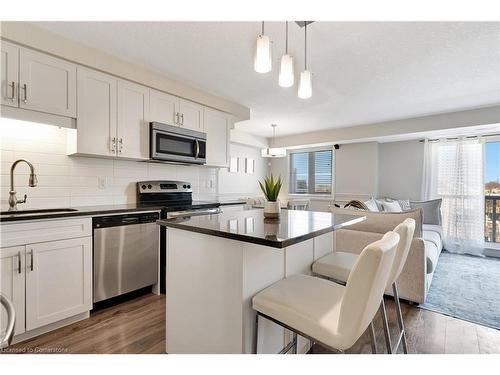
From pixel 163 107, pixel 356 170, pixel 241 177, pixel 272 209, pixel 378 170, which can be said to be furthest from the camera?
pixel 241 177

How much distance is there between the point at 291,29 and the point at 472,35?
4.68ft

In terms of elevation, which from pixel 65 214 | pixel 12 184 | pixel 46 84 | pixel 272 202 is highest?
pixel 46 84

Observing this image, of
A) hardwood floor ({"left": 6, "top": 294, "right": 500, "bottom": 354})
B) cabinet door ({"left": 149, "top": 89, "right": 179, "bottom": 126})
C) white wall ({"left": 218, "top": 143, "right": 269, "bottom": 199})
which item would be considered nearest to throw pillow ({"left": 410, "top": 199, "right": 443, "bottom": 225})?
hardwood floor ({"left": 6, "top": 294, "right": 500, "bottom": 354})

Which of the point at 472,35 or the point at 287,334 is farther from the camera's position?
the point at 472,35

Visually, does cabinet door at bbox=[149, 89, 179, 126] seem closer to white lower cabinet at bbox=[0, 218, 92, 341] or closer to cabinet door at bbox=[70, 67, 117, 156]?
cabinet door at bbox=[70, 67, 117, 156]

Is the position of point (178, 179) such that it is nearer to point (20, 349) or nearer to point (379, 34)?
point (20, 349)

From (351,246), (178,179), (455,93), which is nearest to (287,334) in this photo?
(351,246)

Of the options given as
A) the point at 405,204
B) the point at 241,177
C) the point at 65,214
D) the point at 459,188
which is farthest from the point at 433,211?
the point at 65,214

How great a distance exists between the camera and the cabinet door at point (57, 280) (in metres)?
1.86

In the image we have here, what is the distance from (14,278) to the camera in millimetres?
1772

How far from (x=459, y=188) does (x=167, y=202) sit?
4769 millimetres

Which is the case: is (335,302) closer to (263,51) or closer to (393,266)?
(393,266)

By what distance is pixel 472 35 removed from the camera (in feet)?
6.67

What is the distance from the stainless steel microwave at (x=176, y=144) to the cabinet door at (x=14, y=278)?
4.82 feet
